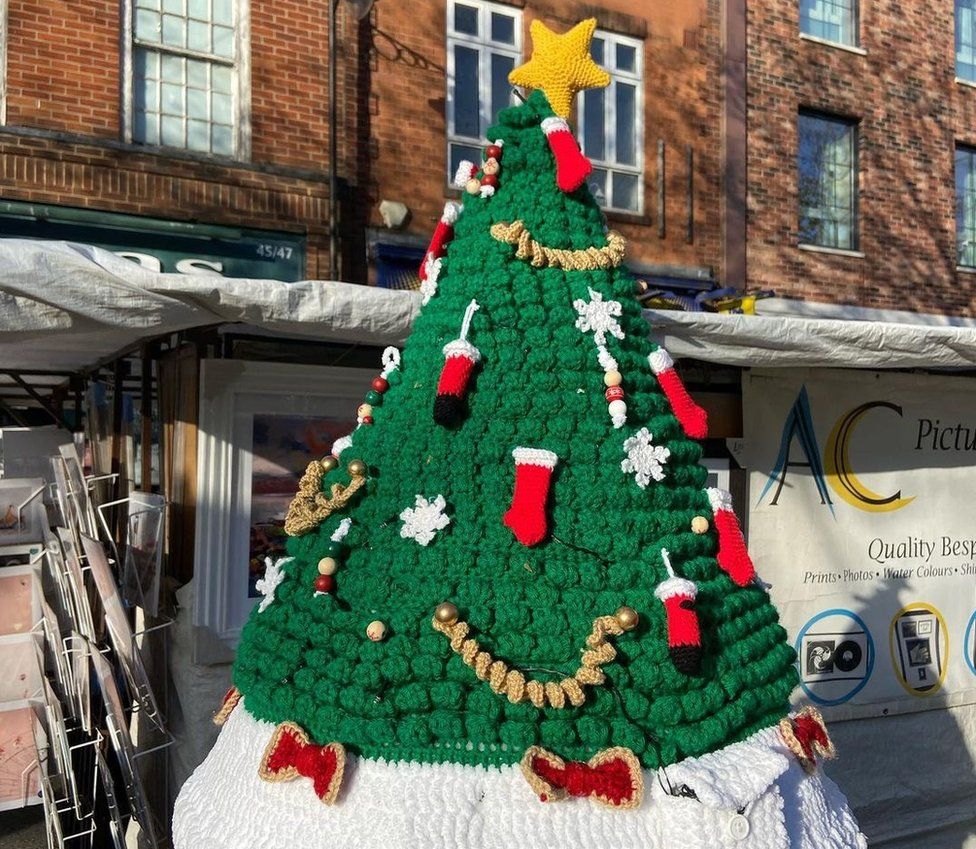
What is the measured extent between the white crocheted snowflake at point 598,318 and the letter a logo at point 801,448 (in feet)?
9.64

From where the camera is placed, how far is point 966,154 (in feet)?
36.8

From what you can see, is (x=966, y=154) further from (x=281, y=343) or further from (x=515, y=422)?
(x=515, y=422)

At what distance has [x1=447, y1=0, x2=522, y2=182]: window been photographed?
843cm

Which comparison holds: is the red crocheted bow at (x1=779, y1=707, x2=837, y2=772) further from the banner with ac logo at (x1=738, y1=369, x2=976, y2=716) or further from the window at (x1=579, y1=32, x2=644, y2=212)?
the window at (x1=579, y1=32, x2=644, y2=212)

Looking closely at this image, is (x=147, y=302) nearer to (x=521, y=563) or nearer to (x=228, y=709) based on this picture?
(x=228, y=709)

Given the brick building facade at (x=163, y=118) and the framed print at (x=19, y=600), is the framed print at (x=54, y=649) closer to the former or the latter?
the framed print at (x=19, y=600)

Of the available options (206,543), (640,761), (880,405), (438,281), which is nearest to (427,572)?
(640,761)

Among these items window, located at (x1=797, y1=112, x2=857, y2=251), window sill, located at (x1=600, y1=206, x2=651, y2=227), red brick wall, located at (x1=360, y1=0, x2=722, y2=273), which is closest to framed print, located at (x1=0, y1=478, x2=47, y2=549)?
red brick wall, located at (x1=360, y1=0, x2=722, y2=273)

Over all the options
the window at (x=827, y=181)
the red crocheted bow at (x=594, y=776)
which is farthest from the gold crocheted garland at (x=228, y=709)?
the window at (x=827, y=181)

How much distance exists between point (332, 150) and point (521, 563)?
700 centimetres

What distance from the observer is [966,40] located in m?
11.1

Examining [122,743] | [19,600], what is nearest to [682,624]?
[122,743]

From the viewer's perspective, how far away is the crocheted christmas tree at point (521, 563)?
140cm

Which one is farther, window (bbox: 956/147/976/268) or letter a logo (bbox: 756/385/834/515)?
window (bbox: 956/147/976/268)
